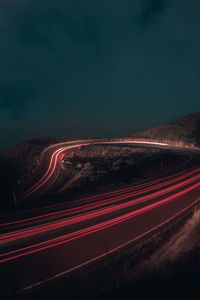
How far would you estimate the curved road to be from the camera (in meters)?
12.3

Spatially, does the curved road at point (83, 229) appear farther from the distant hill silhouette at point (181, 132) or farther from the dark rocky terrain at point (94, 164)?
the distant hill silhouette at point (181, 132)

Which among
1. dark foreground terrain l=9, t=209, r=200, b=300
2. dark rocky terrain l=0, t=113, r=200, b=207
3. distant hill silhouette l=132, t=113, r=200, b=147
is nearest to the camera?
dark foreground terrain l=9, t=209, r=200, b=300

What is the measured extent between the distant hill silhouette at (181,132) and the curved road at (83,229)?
5231 centimetres

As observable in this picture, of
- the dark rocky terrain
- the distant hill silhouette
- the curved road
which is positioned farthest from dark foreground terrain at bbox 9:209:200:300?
the distant hill silhouette

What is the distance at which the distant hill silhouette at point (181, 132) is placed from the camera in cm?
7211

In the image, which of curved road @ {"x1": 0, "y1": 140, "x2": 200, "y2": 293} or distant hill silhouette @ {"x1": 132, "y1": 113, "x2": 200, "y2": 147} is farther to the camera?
distant hill silhouette @ {"x1": 132, "y1": 113, "x2": 200, "y2": 147}

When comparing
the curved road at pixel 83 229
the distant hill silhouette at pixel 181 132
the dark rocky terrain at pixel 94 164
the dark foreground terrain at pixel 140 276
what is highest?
the distant hill silhouette at pixel 181 132

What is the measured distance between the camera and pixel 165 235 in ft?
50.4

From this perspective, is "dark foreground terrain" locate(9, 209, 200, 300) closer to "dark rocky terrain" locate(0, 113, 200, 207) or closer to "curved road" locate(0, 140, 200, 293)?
"curved road" locate(0, 140, 200, 293)

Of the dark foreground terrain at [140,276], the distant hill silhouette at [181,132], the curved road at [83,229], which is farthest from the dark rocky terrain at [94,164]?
the dark foreground terrain at [140,276]

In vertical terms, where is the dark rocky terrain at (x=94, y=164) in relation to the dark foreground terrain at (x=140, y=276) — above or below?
above

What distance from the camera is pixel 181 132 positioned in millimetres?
78562

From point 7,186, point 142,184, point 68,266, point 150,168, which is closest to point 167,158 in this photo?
point 150,168

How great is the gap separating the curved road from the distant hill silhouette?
52.3 m
